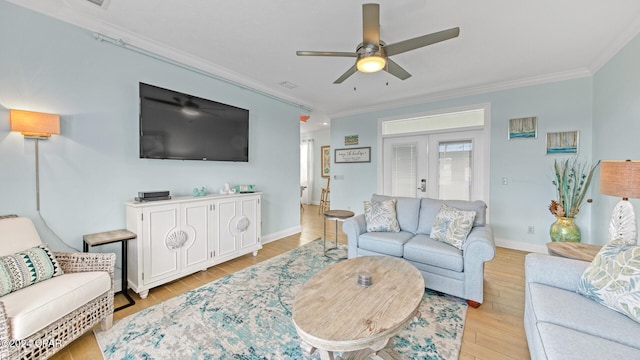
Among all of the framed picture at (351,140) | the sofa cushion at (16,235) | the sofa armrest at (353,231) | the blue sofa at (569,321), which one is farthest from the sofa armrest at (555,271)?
the framed picture at (351,140)

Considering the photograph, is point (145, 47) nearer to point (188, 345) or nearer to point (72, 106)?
point (72, 106)

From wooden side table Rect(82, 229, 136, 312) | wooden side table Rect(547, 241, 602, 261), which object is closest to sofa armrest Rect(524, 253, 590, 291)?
wooden side table Rect(547, 241, 602, 261)

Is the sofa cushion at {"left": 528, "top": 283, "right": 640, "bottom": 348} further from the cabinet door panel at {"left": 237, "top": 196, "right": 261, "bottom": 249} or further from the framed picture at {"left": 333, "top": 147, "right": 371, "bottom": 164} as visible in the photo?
the framed picture at {"left": 333, "top": 147, "right": 371, "bottom": 164}

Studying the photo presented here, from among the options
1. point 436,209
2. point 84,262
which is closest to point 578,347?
point 436,209

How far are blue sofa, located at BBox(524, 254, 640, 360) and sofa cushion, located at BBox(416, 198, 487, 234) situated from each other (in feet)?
3.37

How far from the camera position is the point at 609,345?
1090mm

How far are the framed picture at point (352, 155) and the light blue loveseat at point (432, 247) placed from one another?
228 cm

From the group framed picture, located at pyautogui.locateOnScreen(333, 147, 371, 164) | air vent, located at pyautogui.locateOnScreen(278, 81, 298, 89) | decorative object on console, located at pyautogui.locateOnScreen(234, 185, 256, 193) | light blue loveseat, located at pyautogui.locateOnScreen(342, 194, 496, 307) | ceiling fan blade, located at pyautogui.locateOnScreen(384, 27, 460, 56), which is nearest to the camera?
ceiling fan blade, located at pyautogui.locateOnScreen(384, 27, 460, 56)

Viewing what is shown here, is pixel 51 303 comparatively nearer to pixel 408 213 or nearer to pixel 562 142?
pixel 408 213

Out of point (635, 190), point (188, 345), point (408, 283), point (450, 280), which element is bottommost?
point (188, 345)

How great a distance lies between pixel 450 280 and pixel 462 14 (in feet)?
8.18

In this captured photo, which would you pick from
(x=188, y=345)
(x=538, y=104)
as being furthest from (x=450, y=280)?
(x=538, y=104)

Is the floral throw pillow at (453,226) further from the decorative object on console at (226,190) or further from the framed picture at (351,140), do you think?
the framed picture at (351,140)

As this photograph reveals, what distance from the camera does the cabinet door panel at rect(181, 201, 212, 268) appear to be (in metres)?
2.73
